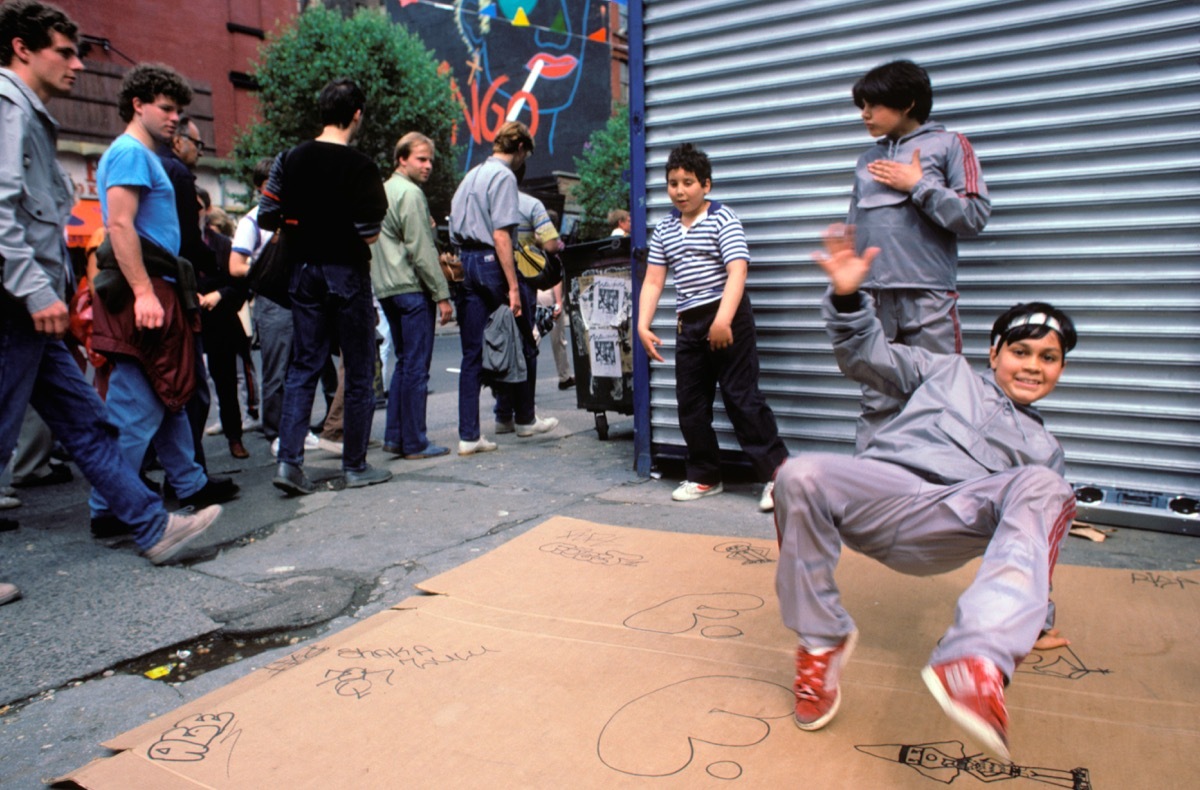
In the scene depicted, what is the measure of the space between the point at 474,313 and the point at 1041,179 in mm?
3035

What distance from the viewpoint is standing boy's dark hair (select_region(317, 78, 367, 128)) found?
4.20 m

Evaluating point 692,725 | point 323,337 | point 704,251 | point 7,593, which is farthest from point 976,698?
point 323,337

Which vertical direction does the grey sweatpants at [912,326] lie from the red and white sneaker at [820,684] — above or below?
above

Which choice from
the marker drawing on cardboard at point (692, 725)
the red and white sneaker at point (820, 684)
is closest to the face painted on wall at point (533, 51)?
the marker drawing on cardboard at point (692, 725)

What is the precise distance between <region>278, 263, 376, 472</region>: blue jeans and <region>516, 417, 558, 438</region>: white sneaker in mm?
1509

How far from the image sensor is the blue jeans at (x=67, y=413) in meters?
2.93

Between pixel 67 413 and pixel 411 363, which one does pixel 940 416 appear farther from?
pixel 411 363

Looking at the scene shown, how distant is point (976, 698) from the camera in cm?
149

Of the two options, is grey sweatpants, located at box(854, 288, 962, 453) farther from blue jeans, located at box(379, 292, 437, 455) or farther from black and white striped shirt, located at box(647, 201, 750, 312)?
blue jeans, located at box(379, 292, 437, 455)

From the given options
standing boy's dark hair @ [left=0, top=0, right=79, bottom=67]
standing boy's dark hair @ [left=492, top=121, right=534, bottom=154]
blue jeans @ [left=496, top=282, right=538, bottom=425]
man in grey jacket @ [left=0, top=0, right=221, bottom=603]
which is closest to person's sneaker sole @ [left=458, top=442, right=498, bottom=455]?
blue jeans @ [left=496, top=282, right=538, bottom=425]

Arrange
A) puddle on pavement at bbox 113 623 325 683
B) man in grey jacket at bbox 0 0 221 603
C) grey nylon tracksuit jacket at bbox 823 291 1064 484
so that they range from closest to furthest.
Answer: grey nylon tracksuit jacket at bbox 823 291 1064 484 → puddle on pavement at bbox 113 623 325 683 → man in grey jacket at bbox 0 0 221 603

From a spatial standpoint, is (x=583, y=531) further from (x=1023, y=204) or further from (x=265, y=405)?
(x=265, y=405)

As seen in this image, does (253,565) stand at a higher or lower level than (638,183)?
lower

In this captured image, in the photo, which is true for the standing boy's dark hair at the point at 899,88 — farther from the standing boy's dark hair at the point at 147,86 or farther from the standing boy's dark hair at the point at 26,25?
the standing boy's dark hair at the point at 26,25
